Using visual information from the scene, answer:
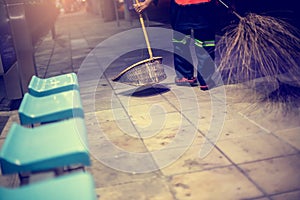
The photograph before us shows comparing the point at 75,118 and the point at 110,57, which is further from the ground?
the point at 75,118

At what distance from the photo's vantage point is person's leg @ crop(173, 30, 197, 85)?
566cm

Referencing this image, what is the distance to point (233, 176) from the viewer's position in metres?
2.99

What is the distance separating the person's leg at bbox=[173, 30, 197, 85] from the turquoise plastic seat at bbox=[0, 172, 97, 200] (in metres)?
4.33

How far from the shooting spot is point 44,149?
1.97 meters

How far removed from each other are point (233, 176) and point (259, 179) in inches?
8.6

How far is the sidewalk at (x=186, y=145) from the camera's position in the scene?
113 inches

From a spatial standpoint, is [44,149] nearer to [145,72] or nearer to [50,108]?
[50,108]

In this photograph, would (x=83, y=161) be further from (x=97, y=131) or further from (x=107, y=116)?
(x=107, y=116)

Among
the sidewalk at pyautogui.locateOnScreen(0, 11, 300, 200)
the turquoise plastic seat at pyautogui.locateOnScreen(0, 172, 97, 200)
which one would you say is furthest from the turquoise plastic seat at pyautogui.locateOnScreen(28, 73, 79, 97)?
the turquoise plastic seat at pyautogui.locateOnScreen(0, 172, 97, 200)

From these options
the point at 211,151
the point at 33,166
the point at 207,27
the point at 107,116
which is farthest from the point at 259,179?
the point at 207,27

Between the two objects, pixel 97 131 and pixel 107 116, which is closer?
pixel 97 131

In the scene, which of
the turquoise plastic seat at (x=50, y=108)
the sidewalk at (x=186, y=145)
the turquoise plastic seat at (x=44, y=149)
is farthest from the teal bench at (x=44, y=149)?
the sidewalk at (x=186, y=145)

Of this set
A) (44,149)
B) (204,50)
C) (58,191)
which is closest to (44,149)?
(44,149)

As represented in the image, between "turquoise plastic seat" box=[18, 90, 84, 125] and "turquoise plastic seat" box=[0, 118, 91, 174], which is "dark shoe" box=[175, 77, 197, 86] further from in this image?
"turquoise plastic seat" box=[0, 118, 91, 174]
